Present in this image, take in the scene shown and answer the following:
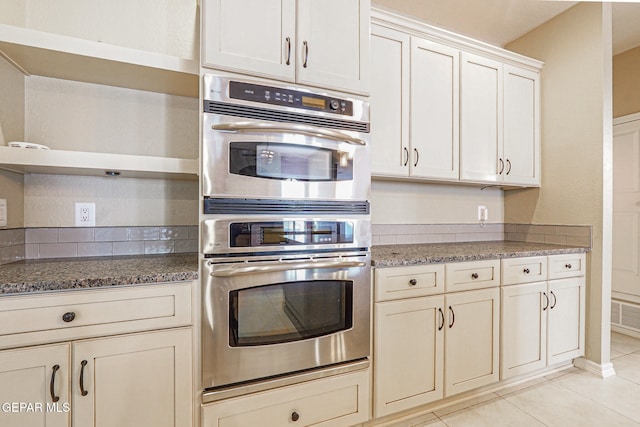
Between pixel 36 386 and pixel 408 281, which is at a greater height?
pixel 408 281

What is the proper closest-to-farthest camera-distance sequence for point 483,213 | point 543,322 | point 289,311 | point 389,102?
1. point 289,311
2. point 389,102
3. point 543,322
4. point 483,213

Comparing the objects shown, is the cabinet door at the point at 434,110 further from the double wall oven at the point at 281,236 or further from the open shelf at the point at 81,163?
the open shelf at the point at 81,163

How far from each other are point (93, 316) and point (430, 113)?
2.15 metres

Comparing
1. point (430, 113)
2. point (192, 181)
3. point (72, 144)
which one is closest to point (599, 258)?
point (430, 113)

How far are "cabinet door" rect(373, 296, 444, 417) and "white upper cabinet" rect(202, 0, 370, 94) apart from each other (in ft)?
3.95

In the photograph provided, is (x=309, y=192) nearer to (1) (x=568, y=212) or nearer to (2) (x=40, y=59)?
(2) (x=40, y=59)

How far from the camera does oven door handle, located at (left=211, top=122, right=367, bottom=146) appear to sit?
132 cm

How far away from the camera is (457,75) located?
7.25ft

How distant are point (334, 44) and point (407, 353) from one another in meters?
1.66

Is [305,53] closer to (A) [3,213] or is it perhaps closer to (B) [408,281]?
(B) [408,281]

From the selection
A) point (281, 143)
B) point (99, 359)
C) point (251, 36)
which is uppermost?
point (251, 36)

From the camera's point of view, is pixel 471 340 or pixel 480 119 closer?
pixel 471 340

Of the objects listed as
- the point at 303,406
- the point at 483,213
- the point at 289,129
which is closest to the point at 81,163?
the point at 289,129

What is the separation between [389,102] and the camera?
200cm
